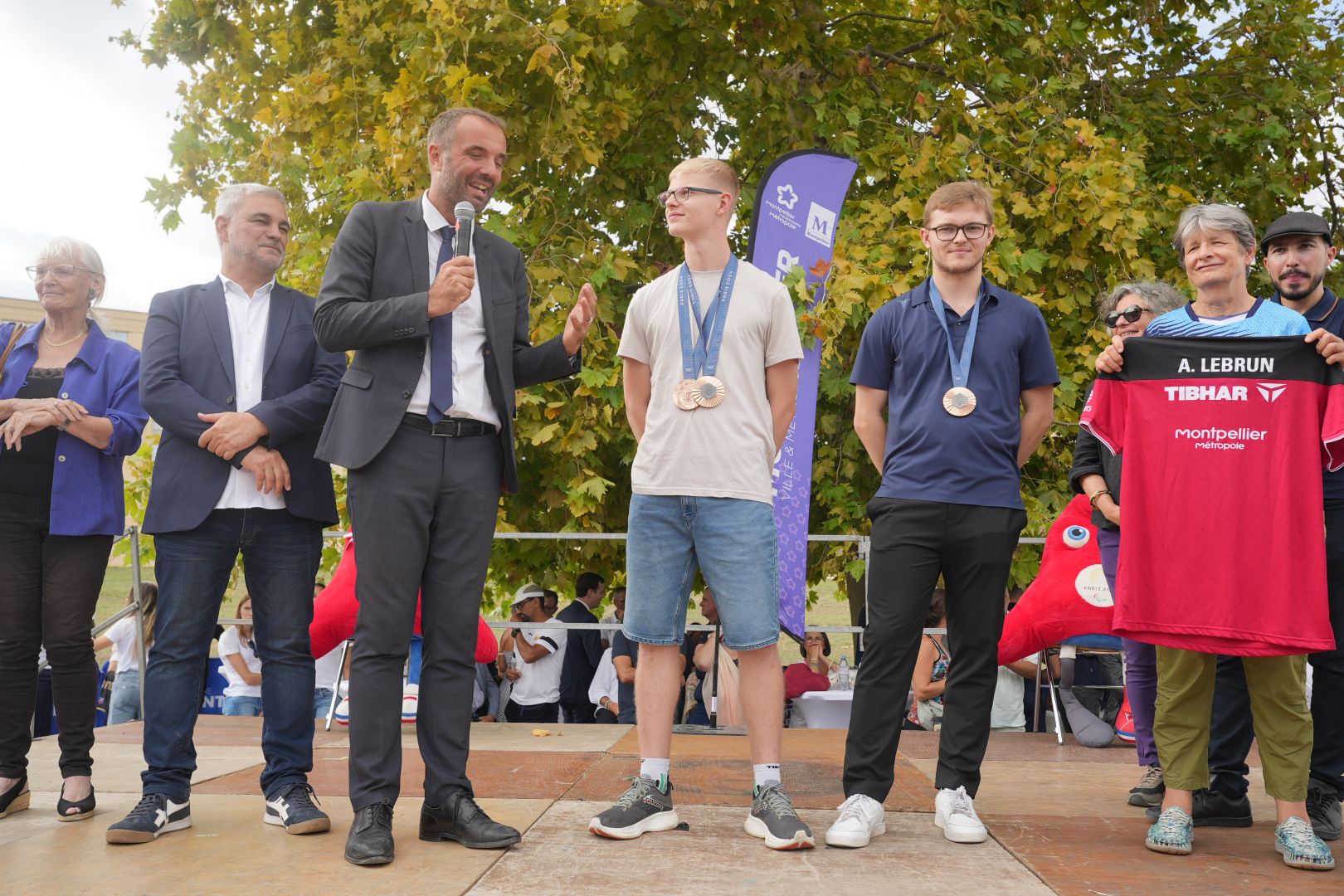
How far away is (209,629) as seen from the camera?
324cm

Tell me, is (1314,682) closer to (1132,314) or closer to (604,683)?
(1132,314)

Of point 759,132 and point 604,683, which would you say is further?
point 759,132

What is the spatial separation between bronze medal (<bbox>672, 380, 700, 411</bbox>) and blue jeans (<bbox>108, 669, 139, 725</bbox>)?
555 cm

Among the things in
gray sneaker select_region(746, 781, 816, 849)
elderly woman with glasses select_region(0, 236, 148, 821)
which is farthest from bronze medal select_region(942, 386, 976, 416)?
elderly woman with glasses select_region(0, 236, 148, 821)

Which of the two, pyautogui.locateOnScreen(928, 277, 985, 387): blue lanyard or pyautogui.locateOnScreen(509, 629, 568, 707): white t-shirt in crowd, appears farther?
pyautogui.locateOnScreen(509, 629, 568, 707): white t-shirt in crowd

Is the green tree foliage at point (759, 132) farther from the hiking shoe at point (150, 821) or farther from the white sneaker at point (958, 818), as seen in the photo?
the hiking shoe at point (150, 821)

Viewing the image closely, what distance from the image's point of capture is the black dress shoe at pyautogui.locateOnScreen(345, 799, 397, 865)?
270 cm

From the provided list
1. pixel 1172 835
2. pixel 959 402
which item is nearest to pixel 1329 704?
pixel 1172 835

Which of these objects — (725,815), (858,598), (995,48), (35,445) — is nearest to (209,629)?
(35,445)

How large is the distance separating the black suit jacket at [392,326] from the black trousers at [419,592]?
0.11 metres

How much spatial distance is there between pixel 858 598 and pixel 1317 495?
6537 mm

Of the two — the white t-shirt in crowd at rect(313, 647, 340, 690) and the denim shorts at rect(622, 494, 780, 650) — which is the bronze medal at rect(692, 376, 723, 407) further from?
the white t-shirt in crowd at rect(313, 647, 340, 690)

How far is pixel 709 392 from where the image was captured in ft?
10.4

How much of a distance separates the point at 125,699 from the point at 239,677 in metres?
0.76
